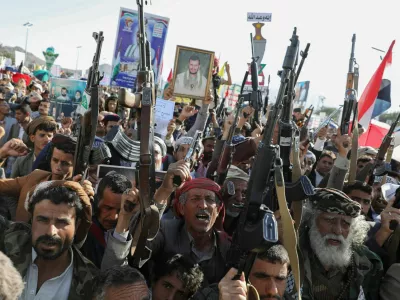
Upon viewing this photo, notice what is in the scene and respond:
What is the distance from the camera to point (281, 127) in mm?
3092

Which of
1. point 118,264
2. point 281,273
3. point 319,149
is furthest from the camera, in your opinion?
point 319,149

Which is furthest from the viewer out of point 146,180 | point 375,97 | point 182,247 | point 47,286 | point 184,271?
point 375,97

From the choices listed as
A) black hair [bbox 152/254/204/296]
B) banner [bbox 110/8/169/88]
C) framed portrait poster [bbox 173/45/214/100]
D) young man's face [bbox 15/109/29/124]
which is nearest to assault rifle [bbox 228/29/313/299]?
black hair [bbox 152/254/204/296]

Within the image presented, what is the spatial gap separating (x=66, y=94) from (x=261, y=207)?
10.7m

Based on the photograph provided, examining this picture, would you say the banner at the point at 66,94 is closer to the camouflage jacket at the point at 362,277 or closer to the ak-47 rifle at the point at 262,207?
the camouflage jacket at the point at 362,277

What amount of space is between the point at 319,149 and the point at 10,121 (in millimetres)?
4789

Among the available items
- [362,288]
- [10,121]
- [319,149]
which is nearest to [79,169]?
[362,288]

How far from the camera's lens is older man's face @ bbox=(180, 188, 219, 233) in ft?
10.2

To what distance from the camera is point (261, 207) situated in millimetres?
2410

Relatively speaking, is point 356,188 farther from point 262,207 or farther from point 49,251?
point 49,251

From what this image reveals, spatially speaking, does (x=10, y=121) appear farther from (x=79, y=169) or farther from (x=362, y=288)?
(x=362, y=288)

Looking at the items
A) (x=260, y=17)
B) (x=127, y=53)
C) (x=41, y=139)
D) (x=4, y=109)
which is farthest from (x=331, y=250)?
(x=260, y=17)

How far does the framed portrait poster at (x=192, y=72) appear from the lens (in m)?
6.16

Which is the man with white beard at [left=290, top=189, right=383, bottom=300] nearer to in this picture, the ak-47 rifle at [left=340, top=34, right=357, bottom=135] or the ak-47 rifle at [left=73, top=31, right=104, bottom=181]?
the ak-47 rifle at [left=340, top=34, right=357, bottom=135]
